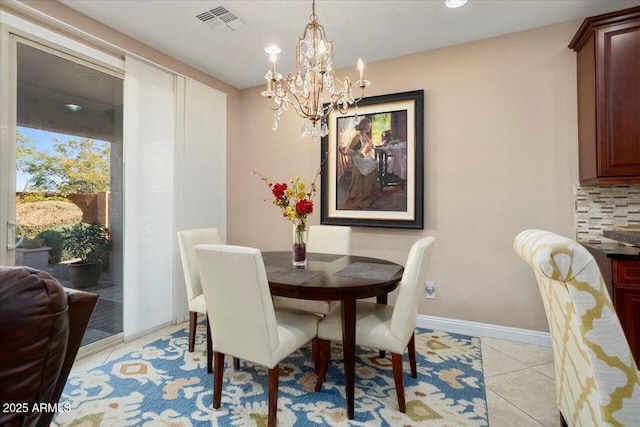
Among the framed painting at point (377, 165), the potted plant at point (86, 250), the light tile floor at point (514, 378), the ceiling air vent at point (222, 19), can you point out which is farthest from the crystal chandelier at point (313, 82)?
the light tile floor at point (514, 378)

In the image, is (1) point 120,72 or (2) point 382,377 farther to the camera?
(1) point 120,72

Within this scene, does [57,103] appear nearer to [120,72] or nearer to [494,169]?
[120,72]

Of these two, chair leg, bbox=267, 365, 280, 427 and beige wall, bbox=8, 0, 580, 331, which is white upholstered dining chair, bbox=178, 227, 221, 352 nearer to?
chair leg, bbox=267, 365, 280, 427

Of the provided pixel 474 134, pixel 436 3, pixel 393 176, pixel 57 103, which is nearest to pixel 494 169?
pixel 474 134

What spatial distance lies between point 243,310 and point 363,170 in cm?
214

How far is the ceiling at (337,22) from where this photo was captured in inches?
93.4

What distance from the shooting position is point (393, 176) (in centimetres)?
321

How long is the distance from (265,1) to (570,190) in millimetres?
2801

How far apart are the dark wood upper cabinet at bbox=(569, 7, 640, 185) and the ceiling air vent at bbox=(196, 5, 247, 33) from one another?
257 cm

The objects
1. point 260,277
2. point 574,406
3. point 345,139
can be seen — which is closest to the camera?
point 574,406

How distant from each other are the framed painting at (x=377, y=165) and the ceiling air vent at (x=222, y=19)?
126 cm

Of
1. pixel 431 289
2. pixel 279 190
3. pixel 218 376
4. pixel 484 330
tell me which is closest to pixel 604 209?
pixel 484 330

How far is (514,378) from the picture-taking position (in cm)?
217

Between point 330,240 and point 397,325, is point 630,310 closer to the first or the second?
point 397,325
